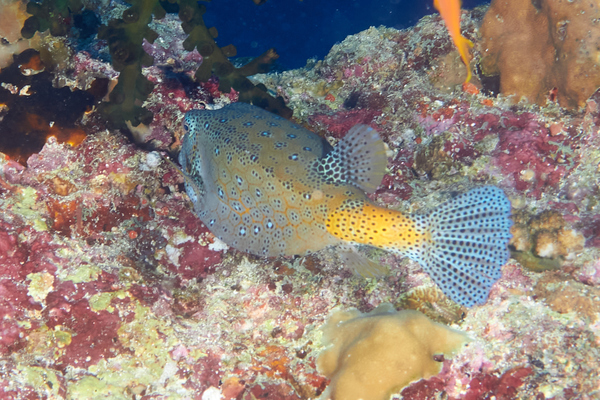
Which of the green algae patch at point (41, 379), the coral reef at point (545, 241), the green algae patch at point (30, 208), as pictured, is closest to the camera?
the green algae patch at point (41, 379)

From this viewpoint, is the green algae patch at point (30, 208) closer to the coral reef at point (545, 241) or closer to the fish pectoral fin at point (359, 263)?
the fish pectoral fin at point (359, 263)

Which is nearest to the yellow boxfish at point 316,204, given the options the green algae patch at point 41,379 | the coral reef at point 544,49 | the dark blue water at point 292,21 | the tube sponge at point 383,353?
the tube sponge at point 383,353

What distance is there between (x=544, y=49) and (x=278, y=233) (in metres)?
5.43

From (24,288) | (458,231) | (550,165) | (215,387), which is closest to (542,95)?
(550,165)

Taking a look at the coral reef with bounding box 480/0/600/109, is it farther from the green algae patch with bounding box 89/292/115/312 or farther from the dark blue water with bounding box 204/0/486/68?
the dark blue water with bounding box 204/0/486/68

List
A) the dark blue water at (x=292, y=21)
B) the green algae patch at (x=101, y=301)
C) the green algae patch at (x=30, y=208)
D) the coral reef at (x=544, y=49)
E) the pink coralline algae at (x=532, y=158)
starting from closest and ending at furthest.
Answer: the green algae patch at (x=101, y=301), the green algae patch at (x=30, y=208), the pink coralline algae at (x=532, y=158), the coral reef at (x=544, y=49), the dark blue water at (x=292, y=21)

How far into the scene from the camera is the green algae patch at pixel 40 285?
140 inches

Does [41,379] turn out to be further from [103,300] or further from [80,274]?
[80,274]

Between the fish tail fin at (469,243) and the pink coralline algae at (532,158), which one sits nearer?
the fish tail fin at (469,243)

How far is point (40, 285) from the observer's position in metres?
3.61

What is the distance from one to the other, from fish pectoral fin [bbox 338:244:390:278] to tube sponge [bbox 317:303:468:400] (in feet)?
1.65

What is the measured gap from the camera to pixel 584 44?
197 inches

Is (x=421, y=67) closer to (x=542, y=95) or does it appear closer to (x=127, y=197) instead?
(x=542, y=95)

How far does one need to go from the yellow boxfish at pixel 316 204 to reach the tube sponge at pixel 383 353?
0.61 m
